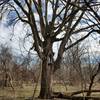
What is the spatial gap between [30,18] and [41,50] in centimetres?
259

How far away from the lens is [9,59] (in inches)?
2140

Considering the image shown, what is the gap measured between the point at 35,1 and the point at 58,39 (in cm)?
341

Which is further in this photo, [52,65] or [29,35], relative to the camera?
[29,35]

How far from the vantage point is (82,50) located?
126 feet

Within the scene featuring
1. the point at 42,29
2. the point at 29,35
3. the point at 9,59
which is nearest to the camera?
the point at 42,29

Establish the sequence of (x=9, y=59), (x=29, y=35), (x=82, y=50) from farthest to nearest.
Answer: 1. (x=9, y=59)
2. (x=82, y=50)
3. (x=29, y=35)

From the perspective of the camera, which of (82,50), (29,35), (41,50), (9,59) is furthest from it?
(9,59)

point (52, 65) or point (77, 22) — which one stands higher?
point (77, 22)

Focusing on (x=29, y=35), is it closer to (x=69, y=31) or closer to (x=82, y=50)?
(x=69, y=31)

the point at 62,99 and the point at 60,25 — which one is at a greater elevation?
the point at 60,25

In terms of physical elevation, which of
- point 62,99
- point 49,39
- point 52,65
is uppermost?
point 49,39

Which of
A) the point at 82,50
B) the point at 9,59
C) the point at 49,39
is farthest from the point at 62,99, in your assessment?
the point at 9,59

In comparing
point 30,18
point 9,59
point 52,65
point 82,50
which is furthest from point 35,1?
point 9,59

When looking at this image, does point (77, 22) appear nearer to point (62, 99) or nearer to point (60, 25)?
point (60, 25)
